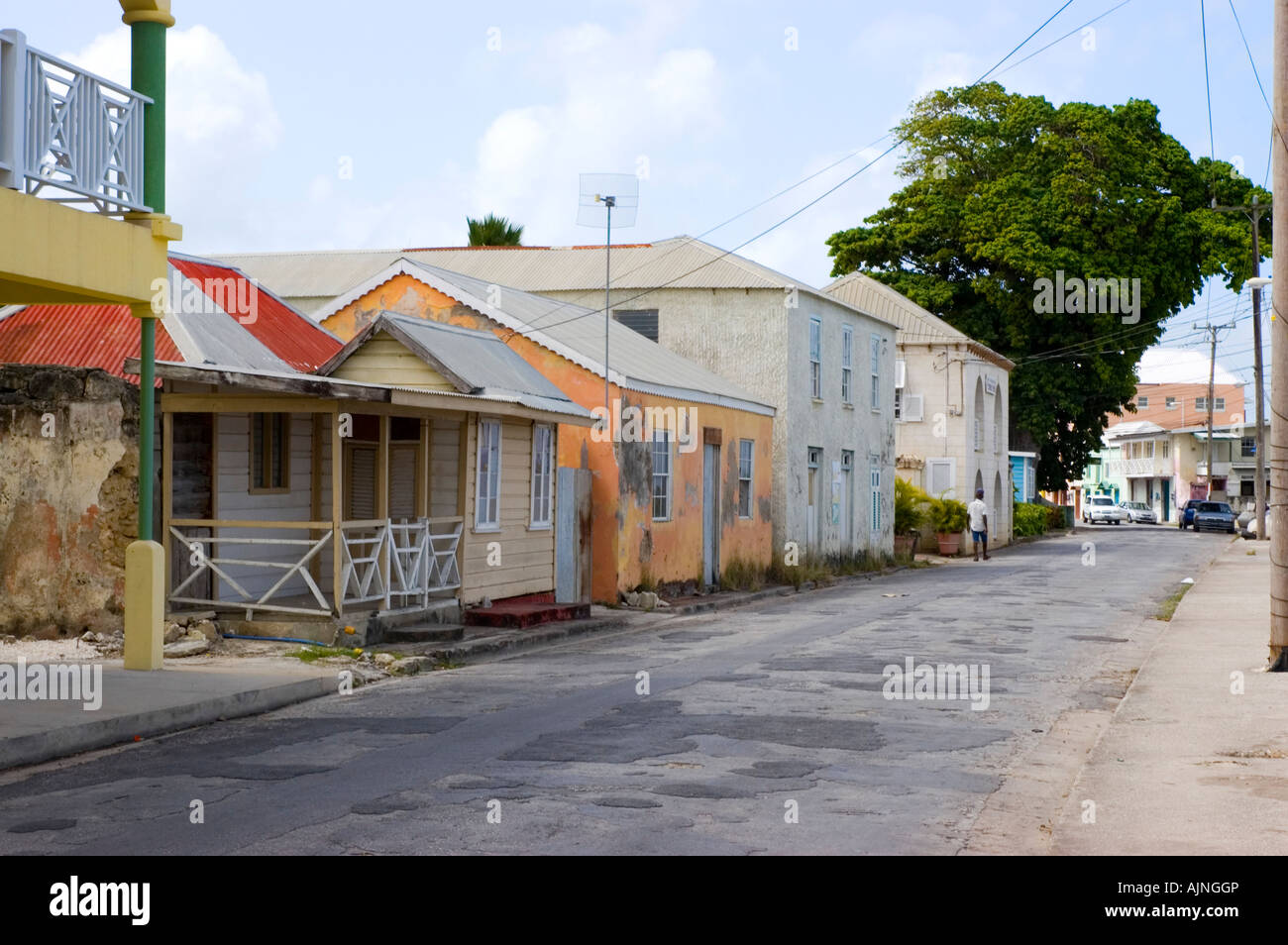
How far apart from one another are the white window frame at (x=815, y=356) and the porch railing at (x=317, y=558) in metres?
14.0

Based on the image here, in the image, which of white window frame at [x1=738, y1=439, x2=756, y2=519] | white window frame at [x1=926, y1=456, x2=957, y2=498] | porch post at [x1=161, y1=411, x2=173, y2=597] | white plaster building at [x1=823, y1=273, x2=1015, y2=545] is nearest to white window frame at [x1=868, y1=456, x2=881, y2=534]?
white window frame at [x1=738, y1=439, x2=756, y2=519]

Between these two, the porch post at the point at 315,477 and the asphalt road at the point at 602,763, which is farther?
the porch post at the point at 315,477

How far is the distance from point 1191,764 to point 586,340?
636 inches

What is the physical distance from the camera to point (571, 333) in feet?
78.1

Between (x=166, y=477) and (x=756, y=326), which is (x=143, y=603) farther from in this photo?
(x=756, y=326)

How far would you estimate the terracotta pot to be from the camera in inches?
1677

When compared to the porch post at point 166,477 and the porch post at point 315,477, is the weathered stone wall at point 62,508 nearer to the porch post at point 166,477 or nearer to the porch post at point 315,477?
the porch post at point 166,477

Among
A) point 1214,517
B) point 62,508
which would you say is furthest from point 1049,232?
point 62,508

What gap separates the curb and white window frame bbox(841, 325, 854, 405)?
22.0 m

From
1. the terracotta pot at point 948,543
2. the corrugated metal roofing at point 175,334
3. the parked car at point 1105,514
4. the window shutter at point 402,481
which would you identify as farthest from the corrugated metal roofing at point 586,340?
the parked car at point 1105,514

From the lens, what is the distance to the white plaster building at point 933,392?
44.7 meters

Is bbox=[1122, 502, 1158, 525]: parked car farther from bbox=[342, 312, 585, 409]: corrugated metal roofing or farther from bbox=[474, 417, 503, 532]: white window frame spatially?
bbox=[474, 417, 503, 532]: white window frame
